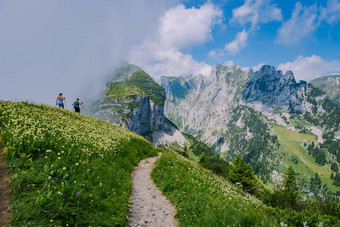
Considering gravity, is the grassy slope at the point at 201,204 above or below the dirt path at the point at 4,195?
below

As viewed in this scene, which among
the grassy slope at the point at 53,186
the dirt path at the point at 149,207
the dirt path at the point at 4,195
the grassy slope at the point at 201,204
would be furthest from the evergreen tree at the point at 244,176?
the dirt path at the point at 4,195

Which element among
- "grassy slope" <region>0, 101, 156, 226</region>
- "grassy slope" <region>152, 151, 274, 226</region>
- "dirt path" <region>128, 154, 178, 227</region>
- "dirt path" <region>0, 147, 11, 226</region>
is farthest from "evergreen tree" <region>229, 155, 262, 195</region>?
"dirt path" <region>0, 147, 11, 226</region>

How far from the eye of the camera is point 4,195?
18.2 ft

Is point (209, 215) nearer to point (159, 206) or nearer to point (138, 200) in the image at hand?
point (159, 206)

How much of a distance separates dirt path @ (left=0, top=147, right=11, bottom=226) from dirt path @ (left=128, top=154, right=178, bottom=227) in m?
4.36

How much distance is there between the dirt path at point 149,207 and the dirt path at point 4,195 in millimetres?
4357

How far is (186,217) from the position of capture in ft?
26.3

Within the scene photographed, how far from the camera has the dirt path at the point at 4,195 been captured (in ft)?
15.9

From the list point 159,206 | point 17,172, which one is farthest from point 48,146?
point 159,206

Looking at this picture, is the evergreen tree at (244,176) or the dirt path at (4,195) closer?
the dirt path at (4,195)

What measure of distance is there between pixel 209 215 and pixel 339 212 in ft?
70.4

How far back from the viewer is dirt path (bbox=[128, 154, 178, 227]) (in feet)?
26.8

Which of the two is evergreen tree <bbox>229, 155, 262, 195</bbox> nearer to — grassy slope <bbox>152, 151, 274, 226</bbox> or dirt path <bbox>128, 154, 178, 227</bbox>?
grassy slope <bbox>152, 151, 274, 226</bbox>

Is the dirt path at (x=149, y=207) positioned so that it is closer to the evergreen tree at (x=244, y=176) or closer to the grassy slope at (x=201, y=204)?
the grassy slope at (x=201, y=204)
